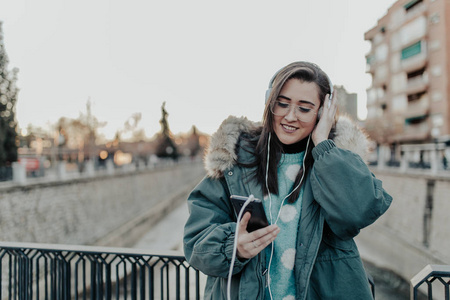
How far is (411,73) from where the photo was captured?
104 feet

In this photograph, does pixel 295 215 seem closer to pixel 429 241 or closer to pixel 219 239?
pixel 219 239

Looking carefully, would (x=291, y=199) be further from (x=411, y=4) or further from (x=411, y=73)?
(x=411, y=73)

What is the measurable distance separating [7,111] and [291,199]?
15.8 metres

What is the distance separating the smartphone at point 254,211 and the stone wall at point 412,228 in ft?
44.6

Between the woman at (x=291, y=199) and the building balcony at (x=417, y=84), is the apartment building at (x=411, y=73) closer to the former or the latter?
the building balcony at (x=417, y=84)

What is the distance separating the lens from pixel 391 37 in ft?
107

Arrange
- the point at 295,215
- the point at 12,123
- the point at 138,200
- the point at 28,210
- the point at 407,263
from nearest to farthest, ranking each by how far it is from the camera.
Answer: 1. the point at 295,215
2. the point at 28,210
3. the point at 12,123
4. the point at 407,263
5. the point at 138,200

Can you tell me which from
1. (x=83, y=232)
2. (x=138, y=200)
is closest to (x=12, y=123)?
(x=83, y=232)

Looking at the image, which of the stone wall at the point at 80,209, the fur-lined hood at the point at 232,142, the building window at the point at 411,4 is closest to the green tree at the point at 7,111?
the stone wall at the point at 80,209

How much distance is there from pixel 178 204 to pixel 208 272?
36487 mm

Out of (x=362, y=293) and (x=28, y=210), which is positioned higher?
(x=362, y=293)

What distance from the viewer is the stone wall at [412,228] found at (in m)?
14.5

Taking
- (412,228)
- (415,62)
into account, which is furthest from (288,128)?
(415,62)

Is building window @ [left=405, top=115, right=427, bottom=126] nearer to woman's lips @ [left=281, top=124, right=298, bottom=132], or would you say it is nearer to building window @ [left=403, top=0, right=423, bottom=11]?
building window @ [left=403, top=0, right=423, bottom=11]
